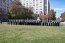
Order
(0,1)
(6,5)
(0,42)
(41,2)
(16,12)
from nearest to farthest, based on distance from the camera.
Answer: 1. (0,42)
2. (16,12)
3. (0,1)
4. (6,5)
5. (41,2)

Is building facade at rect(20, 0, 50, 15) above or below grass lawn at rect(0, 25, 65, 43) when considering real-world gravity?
above

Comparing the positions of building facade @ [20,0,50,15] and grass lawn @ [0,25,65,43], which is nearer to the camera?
grass lawn @ [0,25,65,43]

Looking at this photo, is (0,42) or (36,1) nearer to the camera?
(0,42)

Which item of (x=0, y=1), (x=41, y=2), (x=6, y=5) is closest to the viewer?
(x=0, y=1)

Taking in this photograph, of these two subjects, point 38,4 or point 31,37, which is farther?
point 38,4

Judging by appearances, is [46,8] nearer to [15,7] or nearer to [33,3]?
[33,3]

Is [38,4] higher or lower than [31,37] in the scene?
higher

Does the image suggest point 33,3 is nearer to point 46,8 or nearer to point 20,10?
point 46,8

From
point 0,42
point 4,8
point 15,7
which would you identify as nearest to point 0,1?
point 4,8

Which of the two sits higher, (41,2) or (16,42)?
(41,2)

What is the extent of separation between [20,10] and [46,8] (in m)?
78.7

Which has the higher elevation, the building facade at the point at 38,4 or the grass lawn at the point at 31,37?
the building facade at the point at 38,4

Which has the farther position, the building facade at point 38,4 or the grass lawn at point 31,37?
the building facade at point 38,4

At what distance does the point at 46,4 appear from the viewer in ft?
492
